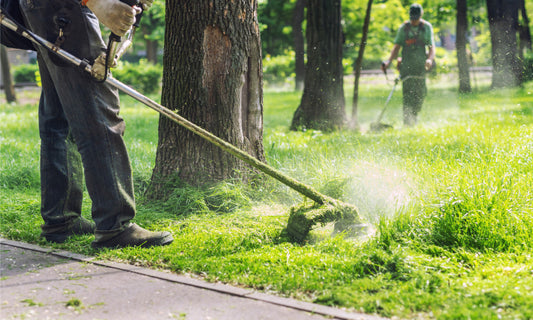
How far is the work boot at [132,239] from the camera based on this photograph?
3469 mm

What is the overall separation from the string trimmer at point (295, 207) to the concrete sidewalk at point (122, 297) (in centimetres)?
84

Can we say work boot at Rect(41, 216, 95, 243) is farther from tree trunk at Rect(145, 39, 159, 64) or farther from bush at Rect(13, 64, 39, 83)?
tree trunk at Rect(145, 39, 159, 64)

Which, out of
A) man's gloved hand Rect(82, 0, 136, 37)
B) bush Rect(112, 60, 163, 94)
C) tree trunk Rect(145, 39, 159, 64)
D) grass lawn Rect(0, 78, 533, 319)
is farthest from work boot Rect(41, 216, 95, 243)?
tree trunk Rect(145, 39, 159, 64)

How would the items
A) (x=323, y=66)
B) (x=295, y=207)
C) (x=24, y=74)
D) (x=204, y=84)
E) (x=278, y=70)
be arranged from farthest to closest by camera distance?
(x=24, y=74)
(x=278, y=70)
(x=323, y=66)
(x=204, y=84)
(x=295, y=207)

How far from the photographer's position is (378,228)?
11.2 feet

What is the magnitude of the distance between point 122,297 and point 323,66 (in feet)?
23.8

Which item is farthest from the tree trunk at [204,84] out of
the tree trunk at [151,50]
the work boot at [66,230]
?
the tree trunk at [151,50]

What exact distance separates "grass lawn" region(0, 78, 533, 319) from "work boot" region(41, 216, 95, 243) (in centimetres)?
9

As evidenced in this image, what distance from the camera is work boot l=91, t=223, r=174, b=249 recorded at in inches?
137

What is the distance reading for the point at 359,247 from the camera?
3.30 m

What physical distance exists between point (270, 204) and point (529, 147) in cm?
238

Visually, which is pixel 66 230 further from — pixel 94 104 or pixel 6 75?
pixel 6 75

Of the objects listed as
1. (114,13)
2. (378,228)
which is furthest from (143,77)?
(378,228)

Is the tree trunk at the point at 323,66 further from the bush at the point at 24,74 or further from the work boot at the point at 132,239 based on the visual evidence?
the bush at the point at 24,74
